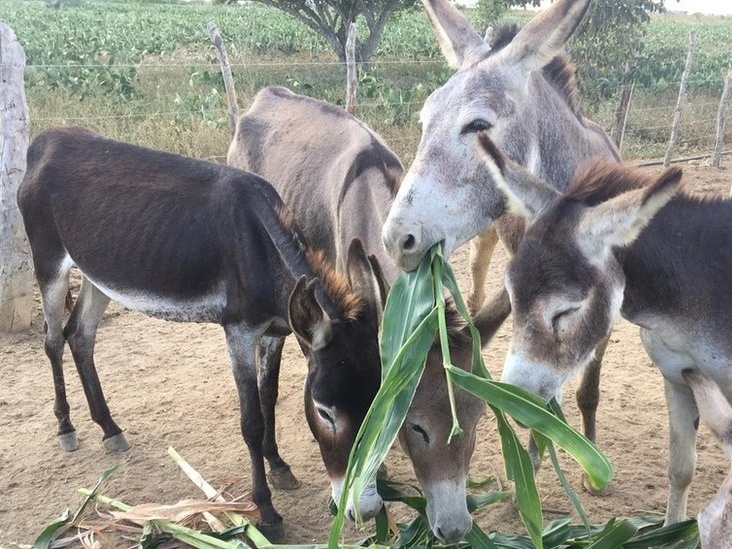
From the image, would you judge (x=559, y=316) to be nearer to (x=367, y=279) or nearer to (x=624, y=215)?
(x=624, y=215)

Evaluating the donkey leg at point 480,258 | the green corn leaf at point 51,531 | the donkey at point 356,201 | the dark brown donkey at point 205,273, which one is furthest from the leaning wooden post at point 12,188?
the donkey leg at point 480,258

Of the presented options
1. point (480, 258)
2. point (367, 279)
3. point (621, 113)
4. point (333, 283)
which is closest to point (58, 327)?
point (333, 283)

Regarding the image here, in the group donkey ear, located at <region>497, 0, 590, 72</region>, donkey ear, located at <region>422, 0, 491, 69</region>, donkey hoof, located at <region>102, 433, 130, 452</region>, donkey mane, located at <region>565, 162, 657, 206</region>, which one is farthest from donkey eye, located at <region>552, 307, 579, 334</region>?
donkey hoof, located at <region>102, 433, 130, 452</region>

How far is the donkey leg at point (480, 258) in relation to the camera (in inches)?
235

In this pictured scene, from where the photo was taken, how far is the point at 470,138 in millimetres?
3090

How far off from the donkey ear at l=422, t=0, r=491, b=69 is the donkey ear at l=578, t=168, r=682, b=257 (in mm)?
1444

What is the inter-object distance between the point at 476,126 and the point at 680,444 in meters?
1.87

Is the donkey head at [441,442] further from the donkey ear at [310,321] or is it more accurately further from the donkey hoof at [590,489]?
the donkey hoof at [590,489]

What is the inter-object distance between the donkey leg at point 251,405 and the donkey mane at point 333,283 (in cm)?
58

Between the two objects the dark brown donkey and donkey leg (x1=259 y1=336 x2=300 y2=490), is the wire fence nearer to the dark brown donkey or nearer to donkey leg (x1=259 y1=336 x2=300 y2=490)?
the dark brown donkey

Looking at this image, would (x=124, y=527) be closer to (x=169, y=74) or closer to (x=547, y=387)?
(x=547, y=387)

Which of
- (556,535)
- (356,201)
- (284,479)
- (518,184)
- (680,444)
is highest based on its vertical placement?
(518,184)

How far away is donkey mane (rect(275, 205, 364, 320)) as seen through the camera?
322cm

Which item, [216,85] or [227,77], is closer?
[227,77]
